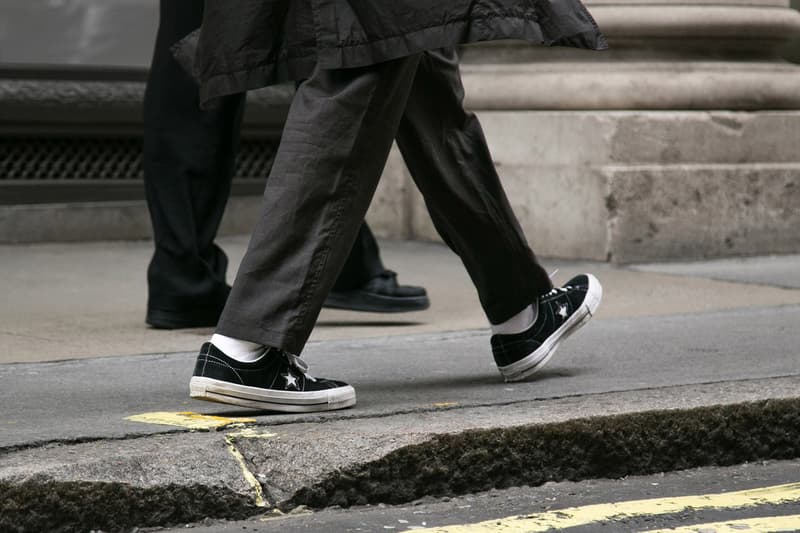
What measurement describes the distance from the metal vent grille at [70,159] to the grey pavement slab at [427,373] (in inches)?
107

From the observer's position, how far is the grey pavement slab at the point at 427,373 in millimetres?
2875

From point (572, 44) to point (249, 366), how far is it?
2.90ft

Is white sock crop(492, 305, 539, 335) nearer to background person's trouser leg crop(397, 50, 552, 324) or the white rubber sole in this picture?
background person's trouser leg crop(397, 50, 552, 324)

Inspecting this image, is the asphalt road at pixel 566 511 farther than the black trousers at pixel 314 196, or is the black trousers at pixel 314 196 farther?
the black trousers at pixel 314 196

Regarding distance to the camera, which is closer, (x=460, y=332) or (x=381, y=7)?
(x=381, y=7)

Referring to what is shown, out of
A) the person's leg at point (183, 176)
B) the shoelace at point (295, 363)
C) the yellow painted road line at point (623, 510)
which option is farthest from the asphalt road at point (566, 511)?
the person's leg at point (183, 176)

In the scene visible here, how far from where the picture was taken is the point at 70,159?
6.26m

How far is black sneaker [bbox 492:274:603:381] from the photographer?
3.24 m

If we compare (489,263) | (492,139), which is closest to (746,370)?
(489,263)

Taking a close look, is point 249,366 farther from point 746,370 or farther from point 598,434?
point 746,370

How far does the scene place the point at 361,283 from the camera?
14.1 feet

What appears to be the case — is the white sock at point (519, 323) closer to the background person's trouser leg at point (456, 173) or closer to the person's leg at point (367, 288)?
the background person's trouser leg at point (456, 173)

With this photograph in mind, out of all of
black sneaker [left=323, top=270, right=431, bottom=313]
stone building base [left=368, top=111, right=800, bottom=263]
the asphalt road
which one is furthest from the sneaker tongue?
stone building base [left=368, top=111, right=800, bottom=263]

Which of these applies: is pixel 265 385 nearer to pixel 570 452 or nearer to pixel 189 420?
pixel 189 420
